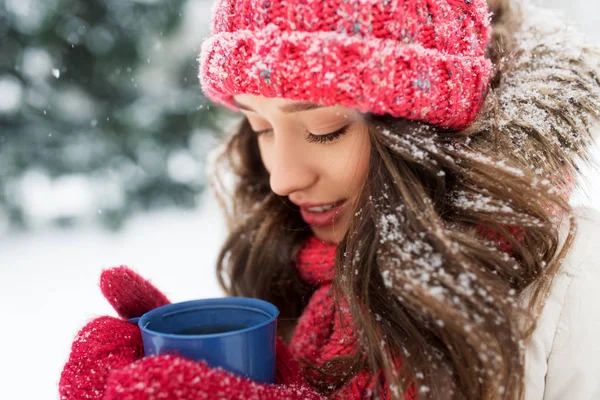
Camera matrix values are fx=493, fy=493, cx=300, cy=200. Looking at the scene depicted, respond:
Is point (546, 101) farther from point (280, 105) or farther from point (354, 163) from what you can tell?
point (280, 105)

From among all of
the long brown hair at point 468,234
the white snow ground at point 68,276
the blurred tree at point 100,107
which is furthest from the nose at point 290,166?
the blurred tree at point 100,107

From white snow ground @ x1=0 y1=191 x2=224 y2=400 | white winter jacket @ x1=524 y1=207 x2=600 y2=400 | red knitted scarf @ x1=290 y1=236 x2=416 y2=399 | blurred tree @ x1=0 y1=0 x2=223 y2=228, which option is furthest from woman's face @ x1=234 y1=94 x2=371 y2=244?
blurred tree @ x1=0 y1=0 x2=223 y2=228

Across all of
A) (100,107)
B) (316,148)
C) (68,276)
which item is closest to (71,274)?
(68,276)

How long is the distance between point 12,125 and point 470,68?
5.72ft

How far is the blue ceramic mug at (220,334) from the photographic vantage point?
23.5 inches

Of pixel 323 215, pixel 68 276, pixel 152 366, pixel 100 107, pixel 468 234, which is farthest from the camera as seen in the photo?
pixel 100 107

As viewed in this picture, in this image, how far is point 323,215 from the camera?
896 millimetres

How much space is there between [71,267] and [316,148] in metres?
1.41

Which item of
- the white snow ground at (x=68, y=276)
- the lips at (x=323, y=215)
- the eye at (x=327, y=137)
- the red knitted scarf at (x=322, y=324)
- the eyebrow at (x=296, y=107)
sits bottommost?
the white snow ground at (x=68, y=276)

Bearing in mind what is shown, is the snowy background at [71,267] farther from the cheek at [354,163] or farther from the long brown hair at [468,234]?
the cheek at [354,163]

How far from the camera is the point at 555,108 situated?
792mm

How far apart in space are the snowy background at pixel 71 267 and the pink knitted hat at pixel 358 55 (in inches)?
14.5

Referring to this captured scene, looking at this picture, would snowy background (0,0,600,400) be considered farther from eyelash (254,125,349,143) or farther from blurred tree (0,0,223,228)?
eyelash (254,125,349,143)

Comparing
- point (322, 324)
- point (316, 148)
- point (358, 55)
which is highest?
point (358, 55)
